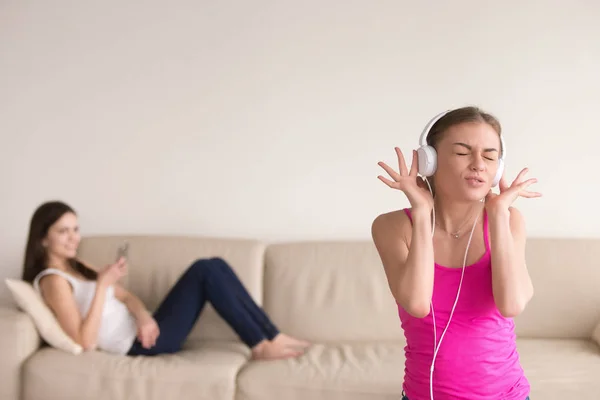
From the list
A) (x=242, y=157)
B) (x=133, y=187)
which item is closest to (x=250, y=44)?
(x=242, y=157)

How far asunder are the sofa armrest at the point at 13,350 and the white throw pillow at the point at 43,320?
0.15ft

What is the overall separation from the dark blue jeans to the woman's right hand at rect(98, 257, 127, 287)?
0.77 feet

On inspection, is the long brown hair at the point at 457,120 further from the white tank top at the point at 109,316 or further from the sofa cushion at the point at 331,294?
the white tank top at the point at 109,316

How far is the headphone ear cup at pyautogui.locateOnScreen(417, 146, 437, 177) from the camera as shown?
1394mm

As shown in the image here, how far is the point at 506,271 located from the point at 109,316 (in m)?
2.01

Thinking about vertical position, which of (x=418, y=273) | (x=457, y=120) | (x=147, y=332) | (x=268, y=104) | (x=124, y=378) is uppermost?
(x=268, y=104)

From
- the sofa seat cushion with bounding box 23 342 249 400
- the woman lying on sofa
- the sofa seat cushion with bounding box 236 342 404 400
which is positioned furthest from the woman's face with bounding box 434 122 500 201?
the woman lying on sofa

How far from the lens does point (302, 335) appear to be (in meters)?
3.10

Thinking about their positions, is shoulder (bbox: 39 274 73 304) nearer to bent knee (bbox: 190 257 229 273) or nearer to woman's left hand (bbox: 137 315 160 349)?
woman's left hand (bbox: 137 315 160 349)

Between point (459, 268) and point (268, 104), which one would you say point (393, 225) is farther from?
point (268, 104)

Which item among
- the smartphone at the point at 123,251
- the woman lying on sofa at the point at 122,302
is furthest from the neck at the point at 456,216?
the smartphone at the point at 123,251

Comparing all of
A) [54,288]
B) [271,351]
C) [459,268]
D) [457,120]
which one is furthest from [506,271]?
[54,288]

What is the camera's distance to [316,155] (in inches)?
136

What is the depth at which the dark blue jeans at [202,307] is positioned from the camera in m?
2.87
